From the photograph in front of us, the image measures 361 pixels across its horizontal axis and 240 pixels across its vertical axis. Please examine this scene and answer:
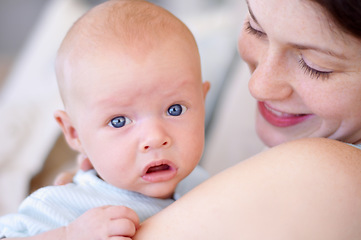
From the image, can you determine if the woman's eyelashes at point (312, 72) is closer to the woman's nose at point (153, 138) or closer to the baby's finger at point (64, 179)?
the woman's nose at point (153, 138)

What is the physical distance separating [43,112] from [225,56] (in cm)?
109

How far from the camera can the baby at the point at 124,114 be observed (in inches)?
Result: 44.0

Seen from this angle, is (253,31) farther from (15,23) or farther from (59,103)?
(15,23)

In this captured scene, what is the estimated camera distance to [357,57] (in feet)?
3.57

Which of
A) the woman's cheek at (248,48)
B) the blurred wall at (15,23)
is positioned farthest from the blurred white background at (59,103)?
the woman's cheek at (248,48)

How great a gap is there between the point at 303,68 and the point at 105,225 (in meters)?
0.59

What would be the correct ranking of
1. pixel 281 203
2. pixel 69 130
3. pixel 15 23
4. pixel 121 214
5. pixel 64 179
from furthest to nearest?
pixel 15 23, pixel 64 179, pixel 69 130, pixel 121 214, pixel 281 203

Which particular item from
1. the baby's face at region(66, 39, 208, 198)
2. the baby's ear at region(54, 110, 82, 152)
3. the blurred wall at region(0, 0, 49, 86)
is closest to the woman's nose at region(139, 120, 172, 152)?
the baby's face at region(66, 39, 208, 198)

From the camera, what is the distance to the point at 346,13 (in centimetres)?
98

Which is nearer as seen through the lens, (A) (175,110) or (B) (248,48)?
(A) (175,110)

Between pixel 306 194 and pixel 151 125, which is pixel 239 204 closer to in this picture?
pixel 306 194

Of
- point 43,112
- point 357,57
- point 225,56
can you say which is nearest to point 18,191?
point 43,112

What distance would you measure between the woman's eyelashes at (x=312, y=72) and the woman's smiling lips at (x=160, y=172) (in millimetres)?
393

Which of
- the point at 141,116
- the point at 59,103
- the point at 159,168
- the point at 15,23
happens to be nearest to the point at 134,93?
the point at 141,116
